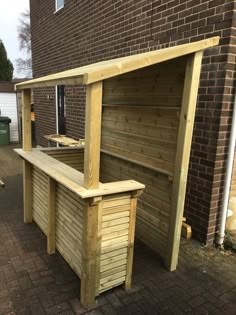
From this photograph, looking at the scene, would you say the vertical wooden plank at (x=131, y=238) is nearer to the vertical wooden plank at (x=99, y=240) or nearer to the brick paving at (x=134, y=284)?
the brick paving at (x=134, y=284)

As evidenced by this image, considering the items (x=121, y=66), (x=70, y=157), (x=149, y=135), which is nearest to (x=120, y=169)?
(x=70, y=157)

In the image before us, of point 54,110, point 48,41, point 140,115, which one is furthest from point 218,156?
point 48,41

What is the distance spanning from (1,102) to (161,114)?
9441 mm

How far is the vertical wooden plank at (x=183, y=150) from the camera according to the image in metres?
2.54

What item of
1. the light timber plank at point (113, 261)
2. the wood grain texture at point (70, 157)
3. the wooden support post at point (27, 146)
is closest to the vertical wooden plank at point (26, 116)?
the wooden support post at point (27, 146)

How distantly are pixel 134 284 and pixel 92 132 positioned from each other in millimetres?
1613

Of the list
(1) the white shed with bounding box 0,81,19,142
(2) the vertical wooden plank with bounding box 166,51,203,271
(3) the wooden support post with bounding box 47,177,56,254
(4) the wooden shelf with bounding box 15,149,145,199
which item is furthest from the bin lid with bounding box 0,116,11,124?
(2) the vertical wooden plank with bounding box 166,51,203,271

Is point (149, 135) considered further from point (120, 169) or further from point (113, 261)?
point (113, 261)

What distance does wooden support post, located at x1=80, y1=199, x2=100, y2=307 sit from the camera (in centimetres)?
220

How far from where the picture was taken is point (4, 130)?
1042 cm

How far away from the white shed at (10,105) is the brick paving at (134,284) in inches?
328

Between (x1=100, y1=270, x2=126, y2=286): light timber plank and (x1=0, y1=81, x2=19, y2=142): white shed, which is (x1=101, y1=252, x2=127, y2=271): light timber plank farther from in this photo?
(x1=0, y1=81, x2=19, y2=142): white shed

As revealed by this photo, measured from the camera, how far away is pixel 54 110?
26.5ft

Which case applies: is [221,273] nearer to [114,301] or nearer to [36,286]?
[114,301]
